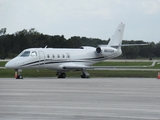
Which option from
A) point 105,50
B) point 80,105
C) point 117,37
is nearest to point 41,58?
point 105,50

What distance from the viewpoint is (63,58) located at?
126 feet

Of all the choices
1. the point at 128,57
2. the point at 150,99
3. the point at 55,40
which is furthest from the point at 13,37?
the point at 150,99

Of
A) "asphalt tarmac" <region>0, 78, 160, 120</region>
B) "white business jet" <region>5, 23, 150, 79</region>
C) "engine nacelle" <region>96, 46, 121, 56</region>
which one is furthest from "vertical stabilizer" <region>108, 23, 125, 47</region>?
"asphalt tarmac" <region>0, 78, 160, 120</region>

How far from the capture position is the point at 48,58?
122 feet

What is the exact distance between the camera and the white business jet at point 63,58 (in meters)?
35.7

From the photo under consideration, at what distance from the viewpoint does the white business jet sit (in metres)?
35.7

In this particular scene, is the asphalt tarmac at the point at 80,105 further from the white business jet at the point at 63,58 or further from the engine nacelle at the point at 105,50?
the engine nacelle at the point at 105,50

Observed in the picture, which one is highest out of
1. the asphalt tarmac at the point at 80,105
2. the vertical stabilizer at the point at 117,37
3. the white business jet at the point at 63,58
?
the vertical stabilizer at the point at 117,37

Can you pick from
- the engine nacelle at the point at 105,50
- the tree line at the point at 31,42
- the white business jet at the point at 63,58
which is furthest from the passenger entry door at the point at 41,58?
the tree line at the point at 31,42

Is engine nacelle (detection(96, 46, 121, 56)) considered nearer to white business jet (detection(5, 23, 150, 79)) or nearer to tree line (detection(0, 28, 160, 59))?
white business jet (detection(5, 23, 150, 79))

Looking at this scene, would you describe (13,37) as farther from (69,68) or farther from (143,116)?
(143,116)

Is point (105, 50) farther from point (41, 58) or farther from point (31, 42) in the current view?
point (31, 42)

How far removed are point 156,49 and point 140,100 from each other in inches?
4460

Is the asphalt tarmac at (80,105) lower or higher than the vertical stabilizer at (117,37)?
lower
